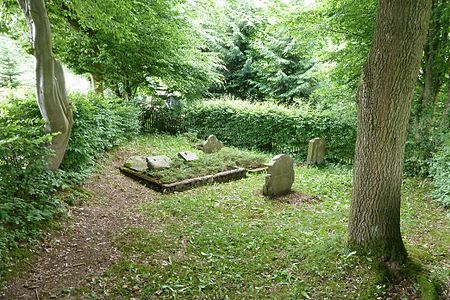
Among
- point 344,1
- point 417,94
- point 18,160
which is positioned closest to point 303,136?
point 417,94

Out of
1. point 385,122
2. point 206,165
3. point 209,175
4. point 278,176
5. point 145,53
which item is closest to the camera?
point 385,122

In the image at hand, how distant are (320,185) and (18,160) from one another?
6.85 meters

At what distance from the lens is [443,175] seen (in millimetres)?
7477

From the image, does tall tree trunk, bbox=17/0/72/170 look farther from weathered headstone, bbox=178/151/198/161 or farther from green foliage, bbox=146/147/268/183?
weathered headstone, bbox=178/151/198/161

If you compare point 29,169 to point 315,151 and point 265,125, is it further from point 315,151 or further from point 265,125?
point 265,125

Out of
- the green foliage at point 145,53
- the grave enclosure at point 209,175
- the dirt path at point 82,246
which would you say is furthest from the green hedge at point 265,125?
the dirt path at point 82,246

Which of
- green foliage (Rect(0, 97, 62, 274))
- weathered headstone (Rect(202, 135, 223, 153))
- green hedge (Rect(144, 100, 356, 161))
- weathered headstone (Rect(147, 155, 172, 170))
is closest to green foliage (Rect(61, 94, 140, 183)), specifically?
green foliage (Rect(0, 97, 62, 274))

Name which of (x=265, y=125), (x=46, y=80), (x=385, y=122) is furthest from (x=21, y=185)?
(x=265, y=125)

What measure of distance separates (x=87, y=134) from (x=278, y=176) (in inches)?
177

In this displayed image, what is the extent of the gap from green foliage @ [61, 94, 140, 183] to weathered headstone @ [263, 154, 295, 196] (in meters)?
4.10

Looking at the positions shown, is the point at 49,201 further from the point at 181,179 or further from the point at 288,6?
the point at 288,6

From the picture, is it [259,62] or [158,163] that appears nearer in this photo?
[158,163]

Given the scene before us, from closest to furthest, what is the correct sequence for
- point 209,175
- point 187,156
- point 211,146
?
point 209,175
point 187,156
point 211,146

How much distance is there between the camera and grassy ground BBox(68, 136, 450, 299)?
3.83m
